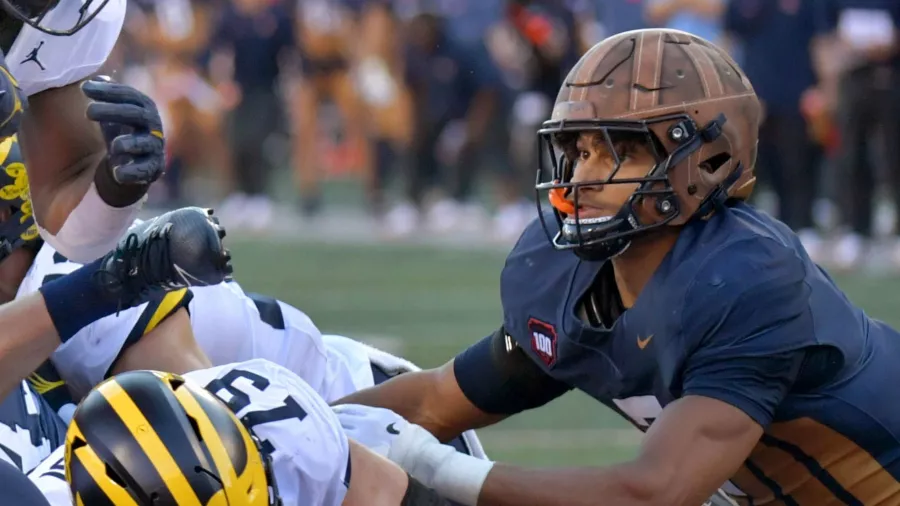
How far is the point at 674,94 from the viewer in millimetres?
2766

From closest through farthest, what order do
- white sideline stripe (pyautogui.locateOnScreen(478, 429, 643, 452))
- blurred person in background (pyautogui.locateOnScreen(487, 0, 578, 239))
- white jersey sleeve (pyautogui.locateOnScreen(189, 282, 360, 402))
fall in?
1. white jersey sleeve (pyautogui.locateOnScreen(189, 282, 360, 402))
2. white sideline stripe (pyautogui.locateOnScreen(478, 429, 643, 452))
3. blurred person in background (pyautogui.locateOnScreen(487, 0, 578, 239))

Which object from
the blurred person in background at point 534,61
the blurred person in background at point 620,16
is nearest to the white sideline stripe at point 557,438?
the blurred person in background at point 534,61

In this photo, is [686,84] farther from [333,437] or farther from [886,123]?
[886,123]

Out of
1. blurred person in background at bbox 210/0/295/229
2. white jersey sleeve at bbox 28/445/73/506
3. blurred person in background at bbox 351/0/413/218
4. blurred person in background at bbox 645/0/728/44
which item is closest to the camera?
white jersey sleeve at bbox 28/445/73/506

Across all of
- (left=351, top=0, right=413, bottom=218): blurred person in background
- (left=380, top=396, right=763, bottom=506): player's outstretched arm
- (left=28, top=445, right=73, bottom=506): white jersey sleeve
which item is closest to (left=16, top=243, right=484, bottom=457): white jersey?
(left=28, top=445, right=73, bottom=506): white jersey sleeve

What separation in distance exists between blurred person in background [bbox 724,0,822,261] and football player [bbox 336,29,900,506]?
7.09 m

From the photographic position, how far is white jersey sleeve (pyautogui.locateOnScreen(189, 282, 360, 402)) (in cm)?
330

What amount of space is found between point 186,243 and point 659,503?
850mm

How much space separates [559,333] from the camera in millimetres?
2855

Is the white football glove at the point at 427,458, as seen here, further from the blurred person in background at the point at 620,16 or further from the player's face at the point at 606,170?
the blurred person in background at the point at 620,16

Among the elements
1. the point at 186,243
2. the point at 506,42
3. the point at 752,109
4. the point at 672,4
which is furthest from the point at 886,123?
the point at 186,243

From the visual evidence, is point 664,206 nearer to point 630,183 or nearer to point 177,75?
point 630,183

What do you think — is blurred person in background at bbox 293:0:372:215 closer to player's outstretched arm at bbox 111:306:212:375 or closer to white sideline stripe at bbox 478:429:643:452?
white sideline stripe at bbox 478:429:643:452

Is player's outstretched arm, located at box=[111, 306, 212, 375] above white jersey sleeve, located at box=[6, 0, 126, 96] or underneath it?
underneath
